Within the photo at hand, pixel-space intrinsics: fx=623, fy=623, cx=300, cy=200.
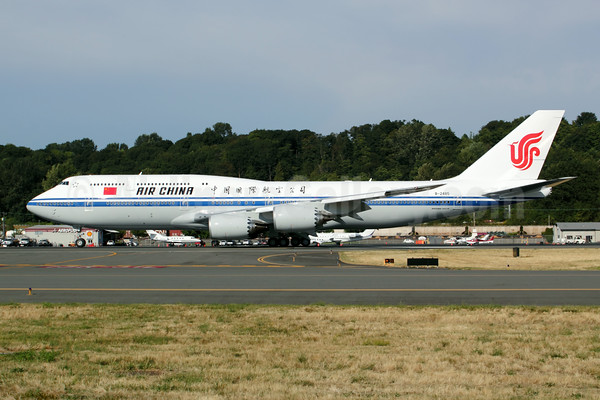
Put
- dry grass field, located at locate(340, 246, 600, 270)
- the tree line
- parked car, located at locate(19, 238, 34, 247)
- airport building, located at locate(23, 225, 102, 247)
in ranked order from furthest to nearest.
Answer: the tree line < airport building, located at locate(23, 225, 102, 247) < parked car, located at locate(19, 238, 34, 247) < dry grass field, located at locate(340, 246, 600, 270)

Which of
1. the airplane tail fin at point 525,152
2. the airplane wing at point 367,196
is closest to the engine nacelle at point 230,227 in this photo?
the airplane wing at point 367,196

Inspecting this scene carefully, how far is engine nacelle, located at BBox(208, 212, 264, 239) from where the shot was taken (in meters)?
40.7

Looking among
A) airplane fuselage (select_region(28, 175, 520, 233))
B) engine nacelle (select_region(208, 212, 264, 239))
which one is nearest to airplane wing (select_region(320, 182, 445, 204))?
airplane fuselage (select_region(28, 175, 520, 233))

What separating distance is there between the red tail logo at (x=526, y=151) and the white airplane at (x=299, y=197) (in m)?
0.07

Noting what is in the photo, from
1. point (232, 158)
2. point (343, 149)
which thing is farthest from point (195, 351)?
point (343, 149)

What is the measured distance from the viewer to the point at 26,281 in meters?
20.3

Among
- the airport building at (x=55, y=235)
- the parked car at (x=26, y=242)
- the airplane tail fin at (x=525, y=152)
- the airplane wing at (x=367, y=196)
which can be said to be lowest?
the parked car at (x=26, y=242)

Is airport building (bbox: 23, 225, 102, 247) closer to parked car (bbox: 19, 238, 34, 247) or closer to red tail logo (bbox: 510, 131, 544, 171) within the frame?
parked car (bbox: 19, 238, 34, 247)

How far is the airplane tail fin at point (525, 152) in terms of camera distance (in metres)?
44.9

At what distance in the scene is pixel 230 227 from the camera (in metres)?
40.8

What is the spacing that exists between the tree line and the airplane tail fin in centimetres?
6148

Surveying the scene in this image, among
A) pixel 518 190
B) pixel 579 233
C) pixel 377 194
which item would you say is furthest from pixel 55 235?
pixel 579 233

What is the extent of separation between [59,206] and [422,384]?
42186mm

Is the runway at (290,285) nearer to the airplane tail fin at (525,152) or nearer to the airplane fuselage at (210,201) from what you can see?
the airplane fuselage at (210,201)
